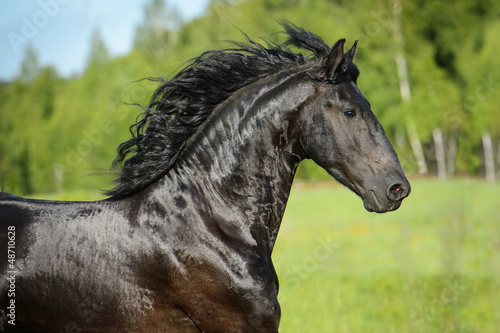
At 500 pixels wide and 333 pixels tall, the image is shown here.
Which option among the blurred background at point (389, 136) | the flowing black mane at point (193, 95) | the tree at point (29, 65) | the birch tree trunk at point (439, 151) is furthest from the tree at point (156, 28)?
the flowing black mane at point (193, 95)

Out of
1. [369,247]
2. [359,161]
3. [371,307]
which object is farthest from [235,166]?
[369,247]

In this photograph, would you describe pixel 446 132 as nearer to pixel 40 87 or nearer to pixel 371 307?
pixel 371 307

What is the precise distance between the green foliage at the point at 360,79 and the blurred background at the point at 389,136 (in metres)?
0.11

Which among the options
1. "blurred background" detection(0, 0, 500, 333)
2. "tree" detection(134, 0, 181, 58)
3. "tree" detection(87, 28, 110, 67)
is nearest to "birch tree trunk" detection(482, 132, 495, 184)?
"blurred background" detection(0, 0, 500, 333)

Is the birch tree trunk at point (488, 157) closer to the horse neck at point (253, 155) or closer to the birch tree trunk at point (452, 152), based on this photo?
the birch tree trunk at point (452, 152)

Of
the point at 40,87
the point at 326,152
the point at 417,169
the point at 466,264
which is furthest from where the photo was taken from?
the point at 40,87

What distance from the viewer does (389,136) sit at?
110 ft

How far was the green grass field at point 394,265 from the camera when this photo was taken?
25.4ft

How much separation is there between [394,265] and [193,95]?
1107cm

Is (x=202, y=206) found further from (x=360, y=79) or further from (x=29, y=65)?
(x=29, y=65)

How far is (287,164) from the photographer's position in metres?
3.38

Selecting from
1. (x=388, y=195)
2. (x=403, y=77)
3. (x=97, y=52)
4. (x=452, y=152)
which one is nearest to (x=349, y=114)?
(x=388, y=195)

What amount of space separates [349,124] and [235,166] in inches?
29.0

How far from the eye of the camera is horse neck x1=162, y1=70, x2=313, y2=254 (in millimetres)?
3281
